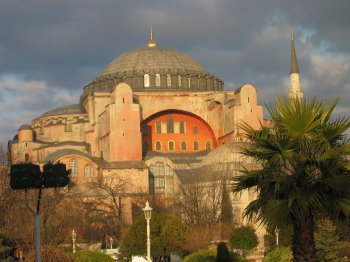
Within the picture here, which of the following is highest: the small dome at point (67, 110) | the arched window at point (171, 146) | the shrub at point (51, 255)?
the small dome at point (67, 110)

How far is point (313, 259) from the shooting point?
11.5 metres

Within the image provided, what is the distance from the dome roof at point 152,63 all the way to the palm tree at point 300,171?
52.9m

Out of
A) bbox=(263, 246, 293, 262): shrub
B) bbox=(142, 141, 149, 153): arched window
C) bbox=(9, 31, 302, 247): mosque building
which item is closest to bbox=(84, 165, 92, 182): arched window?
bbox=(9, 31, 302, 247): mosque building

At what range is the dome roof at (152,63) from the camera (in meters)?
65.4

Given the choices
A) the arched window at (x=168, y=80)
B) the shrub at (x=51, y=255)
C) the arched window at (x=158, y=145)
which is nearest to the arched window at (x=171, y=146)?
the arched window at (x=158, y=145)

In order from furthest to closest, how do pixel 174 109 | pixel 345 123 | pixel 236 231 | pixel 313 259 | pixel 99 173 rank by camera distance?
1. pixel 174 109
2. pixel 99 173
3. pixel 236 231
4. pixel 345 123
5. pixel 313 259

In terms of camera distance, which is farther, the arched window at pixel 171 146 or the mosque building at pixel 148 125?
the arched window at pixel 171 146

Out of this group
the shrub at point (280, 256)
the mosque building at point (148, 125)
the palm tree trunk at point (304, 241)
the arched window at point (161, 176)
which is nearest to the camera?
the palm tree trunk at point (304, 241)

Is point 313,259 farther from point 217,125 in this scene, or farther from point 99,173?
point 217,125

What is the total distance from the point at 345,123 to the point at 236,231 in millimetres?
26135

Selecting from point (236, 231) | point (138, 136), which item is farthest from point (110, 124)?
point (236, 231)

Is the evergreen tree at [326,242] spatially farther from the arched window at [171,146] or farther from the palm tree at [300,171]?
the arched window at [171,146]

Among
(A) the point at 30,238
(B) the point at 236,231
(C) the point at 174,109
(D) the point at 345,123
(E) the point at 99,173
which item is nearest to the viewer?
(D) the point at 345,123

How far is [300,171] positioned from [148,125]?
5029 cm
